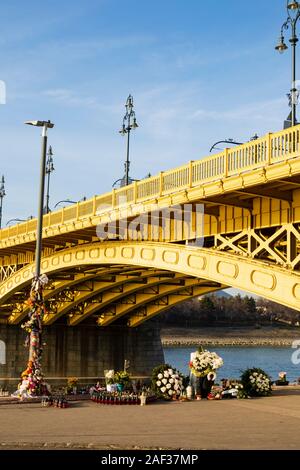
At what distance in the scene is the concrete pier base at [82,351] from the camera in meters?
50.3

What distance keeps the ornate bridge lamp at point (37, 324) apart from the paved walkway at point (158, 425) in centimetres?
147

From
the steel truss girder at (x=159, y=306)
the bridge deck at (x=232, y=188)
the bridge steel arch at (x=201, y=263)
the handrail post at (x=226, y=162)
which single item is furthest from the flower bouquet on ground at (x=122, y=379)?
the steel truss girder at (x=159, y=306)

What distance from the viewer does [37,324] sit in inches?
930

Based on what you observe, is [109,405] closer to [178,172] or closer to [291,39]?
[178,172]

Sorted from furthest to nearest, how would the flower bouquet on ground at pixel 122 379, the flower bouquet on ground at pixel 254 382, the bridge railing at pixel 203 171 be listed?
1. the flower bouquet on ground at pixel 122 379
2. the flower bouquet on ground at pixel 254 382
3. the bridge railing at pixel 203 171

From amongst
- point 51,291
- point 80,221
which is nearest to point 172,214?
point 80,221

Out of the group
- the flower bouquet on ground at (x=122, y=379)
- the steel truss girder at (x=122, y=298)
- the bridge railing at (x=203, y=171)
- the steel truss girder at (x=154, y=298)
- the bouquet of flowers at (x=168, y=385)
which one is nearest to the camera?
the bridge railing at (x=203, y=171)

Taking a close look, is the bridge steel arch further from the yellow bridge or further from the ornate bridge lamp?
the ornate bridge lamp

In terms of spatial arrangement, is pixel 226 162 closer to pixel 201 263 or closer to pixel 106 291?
pixel 201 263

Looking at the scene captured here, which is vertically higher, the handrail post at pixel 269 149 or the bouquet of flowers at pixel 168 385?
the handrail post at pixel 269 149

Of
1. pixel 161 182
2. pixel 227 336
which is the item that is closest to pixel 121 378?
pixel 161 182

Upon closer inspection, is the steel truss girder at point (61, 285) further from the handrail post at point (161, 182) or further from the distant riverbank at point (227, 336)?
the distant riverbank at point (227, 336)

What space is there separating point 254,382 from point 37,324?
7665 mm
